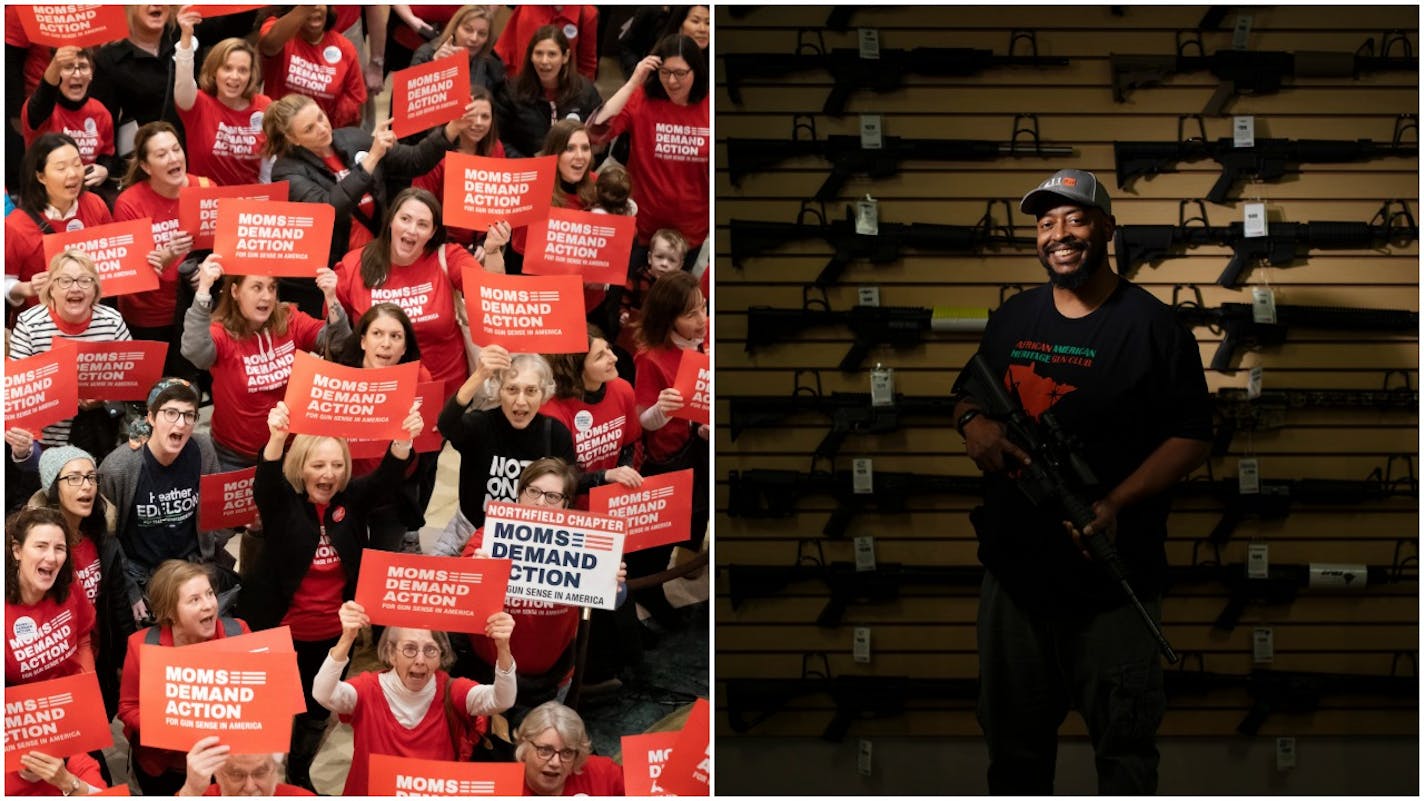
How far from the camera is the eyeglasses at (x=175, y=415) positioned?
401cm

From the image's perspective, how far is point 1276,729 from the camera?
16.5ft

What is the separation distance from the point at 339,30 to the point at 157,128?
0.57 meters

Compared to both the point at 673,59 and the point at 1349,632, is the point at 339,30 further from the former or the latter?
the point at 1349,632

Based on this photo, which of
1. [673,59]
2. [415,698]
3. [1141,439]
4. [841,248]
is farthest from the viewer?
[841,248]

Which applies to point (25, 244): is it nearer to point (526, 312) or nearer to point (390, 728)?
point (526, 312)

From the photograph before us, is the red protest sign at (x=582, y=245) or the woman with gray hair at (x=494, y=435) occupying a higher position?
the red protest sign at (x=582, y=245)

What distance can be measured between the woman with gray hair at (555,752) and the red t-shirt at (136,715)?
0.89 metres

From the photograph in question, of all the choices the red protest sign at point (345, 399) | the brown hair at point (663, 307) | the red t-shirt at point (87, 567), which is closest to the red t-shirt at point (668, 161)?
the brown hair at point (663, 307)

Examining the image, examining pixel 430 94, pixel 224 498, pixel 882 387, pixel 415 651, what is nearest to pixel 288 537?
pixel 224 498

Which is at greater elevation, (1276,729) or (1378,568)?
(1378,568)

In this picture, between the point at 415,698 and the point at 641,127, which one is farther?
the point at 641,127

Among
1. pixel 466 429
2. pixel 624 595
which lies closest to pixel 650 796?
pixel 624 595

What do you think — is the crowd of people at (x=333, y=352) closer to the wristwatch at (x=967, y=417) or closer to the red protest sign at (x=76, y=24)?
the red protest sign at (x=76, y=24)

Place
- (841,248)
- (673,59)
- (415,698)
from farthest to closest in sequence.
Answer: (841,248)
(673,59)
(415,698)
